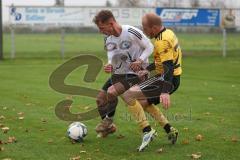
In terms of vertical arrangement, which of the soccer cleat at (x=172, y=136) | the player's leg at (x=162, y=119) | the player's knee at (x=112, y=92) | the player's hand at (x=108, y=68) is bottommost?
the soccer cleat at (x=172, y=136)

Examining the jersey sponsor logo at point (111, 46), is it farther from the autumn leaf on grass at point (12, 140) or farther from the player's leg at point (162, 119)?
the autumn leaf on grass at point (12, 140)

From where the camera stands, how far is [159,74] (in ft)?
30.3

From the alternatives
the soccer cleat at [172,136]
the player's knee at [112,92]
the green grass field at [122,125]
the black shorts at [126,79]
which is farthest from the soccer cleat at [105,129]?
the soccer cleat at [172,136]

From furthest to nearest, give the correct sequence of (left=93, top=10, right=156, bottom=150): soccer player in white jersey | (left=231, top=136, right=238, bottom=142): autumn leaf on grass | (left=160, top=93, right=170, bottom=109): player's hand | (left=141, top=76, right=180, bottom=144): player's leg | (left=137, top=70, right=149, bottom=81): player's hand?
(left=231, top=136, right=238, bottom=142): autumn leaf on grass
(left=137, top=70, right=149, bottom=81): player's hand
(left=141, top=76, right=180, bottom=144): player's leg
(left=93, top=10, right=156, bottom=150): soccer player in white jersey
(left=160, top=93, right=170, bottom=109): player's hand

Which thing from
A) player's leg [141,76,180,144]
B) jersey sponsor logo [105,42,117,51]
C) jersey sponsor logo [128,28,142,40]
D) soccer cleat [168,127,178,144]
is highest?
jersey sponsor logo [128,28,142,40]

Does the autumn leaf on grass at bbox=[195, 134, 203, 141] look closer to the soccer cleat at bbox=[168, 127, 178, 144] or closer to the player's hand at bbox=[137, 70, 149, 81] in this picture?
the soccer cleat at bbox=[168, 127, 178, 144]

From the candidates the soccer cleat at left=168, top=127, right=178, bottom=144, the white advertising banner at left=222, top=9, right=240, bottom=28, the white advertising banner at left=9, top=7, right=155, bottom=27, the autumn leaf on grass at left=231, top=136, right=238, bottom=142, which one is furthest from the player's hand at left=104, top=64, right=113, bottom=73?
the white advertising banner at left=222, top=9, right=240, bottom=28

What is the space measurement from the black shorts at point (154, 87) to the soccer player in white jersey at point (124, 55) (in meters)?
0.25

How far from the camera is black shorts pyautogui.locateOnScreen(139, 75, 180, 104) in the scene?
9165 millimetres

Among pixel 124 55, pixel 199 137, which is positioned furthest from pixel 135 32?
Answer: pixel 199 137

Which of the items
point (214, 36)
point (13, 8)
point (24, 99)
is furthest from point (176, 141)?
point (214, 36)

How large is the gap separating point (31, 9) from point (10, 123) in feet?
78.4

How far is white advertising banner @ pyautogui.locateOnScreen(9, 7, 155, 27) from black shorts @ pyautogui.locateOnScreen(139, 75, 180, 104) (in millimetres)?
25967

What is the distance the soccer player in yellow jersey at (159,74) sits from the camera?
874cm
